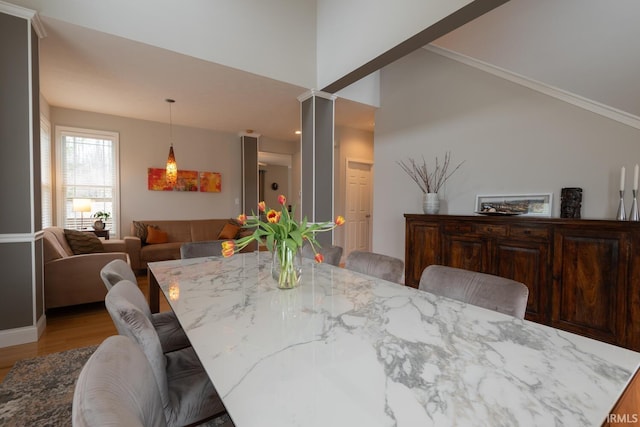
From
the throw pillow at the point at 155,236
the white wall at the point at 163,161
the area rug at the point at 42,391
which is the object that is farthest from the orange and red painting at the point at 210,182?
the area rug at the point at 42,391

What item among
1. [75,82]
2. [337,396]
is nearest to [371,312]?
[337,396]

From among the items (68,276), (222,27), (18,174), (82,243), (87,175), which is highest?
(222,27)

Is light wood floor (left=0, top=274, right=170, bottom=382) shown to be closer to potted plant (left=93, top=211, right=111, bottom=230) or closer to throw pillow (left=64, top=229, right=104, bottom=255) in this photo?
throw pillow (left=64, top=229, right=104, bottom=255)

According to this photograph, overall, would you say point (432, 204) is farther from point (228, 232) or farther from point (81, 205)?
point (81, 205)

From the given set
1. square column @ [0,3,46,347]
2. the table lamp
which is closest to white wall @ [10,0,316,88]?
square column @ [0,3,46,347]

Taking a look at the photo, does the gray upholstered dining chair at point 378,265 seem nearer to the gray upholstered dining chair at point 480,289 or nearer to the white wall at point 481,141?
the gray upholstered dining chair at point 480,289

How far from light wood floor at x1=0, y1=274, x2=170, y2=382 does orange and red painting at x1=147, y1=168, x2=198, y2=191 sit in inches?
97.9

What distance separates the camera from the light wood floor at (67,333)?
219 cm

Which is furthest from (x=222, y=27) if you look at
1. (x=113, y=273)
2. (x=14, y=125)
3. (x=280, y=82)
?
(x=113, y=273)

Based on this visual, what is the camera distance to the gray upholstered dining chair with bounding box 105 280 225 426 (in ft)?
2.91

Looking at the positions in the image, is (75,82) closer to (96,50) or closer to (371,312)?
(96,50)

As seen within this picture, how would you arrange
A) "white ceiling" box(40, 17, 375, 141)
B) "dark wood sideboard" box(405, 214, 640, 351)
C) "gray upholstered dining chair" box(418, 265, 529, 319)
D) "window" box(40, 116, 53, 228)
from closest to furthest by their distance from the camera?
"gray upholstered dining chair" box(418, 265, 529, 319) → "dark wood sideboard" box(405, 214, 640, 351) → "white ceiling" box(40, 17, 375, 141) → "window" box(40, 116, 53, 228)

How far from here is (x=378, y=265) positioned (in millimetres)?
1740

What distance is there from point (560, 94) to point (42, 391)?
4426 mm
